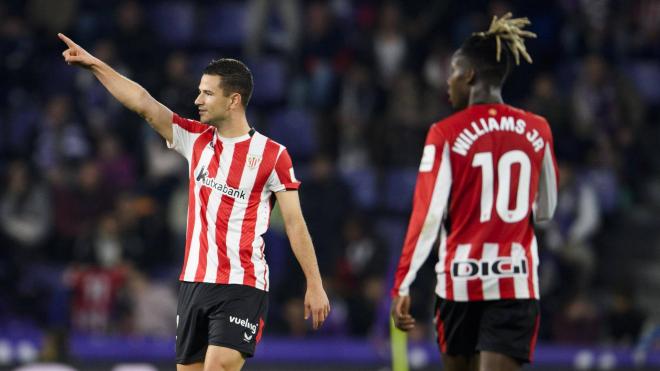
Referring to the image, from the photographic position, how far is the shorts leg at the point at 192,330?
5750 millimetres

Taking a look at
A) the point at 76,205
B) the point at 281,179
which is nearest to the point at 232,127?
the point at 281,179

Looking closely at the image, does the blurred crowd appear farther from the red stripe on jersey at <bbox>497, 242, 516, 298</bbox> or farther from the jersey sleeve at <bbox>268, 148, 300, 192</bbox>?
the red stripe on jersey at <bbox>497, 242, 516, 298</bbox>

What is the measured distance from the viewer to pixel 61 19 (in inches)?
558

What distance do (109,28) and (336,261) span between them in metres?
4.14

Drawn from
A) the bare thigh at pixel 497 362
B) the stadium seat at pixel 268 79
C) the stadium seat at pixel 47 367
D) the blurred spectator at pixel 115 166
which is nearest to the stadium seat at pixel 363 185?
the stadium seat at pixel 268 79

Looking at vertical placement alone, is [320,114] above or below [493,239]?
above

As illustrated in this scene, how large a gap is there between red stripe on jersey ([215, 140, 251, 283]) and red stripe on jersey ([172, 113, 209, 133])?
244 millimetres

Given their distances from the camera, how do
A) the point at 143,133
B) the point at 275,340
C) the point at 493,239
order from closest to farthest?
the point at 493,239, the point at 275,340, the point at 143,133

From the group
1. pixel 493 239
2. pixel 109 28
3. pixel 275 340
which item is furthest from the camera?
pixel 109 28

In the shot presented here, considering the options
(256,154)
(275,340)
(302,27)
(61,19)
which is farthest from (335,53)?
(256,154)

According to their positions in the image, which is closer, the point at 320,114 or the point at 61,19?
the point at 320,114

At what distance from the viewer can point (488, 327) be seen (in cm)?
559

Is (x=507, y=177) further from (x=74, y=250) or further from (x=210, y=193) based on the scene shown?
(x=74, y=250)

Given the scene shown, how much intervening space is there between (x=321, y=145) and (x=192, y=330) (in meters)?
7.31
